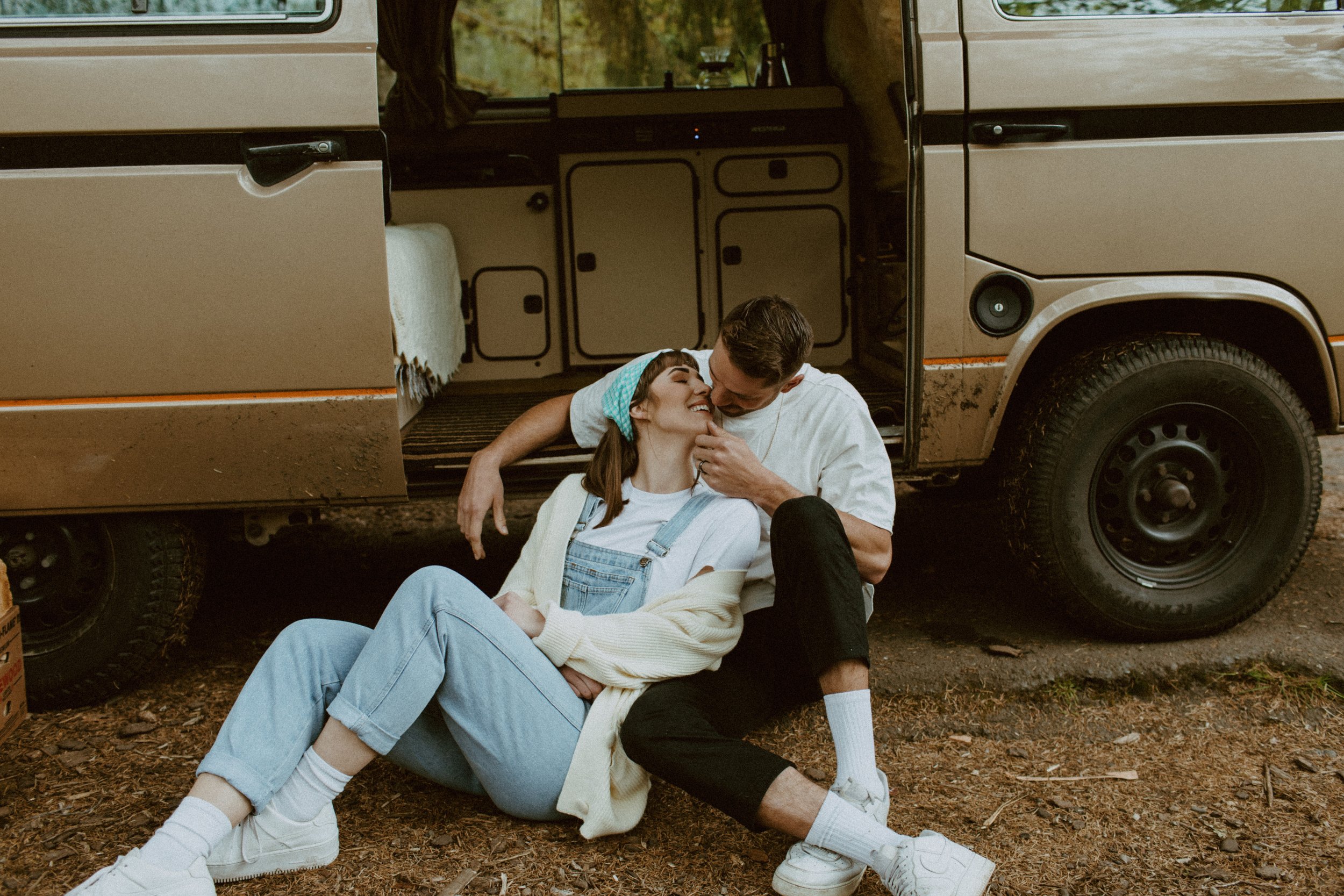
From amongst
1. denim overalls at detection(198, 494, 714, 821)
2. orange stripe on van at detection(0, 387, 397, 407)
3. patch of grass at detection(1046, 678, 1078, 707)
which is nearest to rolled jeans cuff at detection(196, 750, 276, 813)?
denim overalls at detection(198, 494, 714, 821)

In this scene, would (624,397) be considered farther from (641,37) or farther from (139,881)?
(641,37)

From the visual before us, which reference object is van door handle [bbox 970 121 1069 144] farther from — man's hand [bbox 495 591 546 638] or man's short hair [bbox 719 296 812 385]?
man's hand [bbox 495 591 546 638]

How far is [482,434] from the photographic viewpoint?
10.9 feet

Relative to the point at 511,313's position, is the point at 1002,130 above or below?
above

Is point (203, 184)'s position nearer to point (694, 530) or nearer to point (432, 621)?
point (432, 621)

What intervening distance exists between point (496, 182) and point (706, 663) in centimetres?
283

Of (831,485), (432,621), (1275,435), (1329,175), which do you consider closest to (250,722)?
(432,621)

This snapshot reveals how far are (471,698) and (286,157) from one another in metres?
1.51

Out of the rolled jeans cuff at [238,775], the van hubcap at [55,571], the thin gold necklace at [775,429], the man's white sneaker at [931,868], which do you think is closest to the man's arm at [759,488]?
the thin gold necklace at [775,429]

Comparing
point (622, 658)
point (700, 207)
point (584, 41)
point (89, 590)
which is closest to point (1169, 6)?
point (700, 207)

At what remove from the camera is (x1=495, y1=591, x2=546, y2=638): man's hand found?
2443 mm

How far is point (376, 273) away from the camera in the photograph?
2.90m

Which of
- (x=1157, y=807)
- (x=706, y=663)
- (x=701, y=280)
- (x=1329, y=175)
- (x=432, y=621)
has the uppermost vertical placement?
(x=1329, y=175)

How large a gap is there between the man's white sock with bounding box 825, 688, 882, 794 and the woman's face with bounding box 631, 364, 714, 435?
2.46 feet
